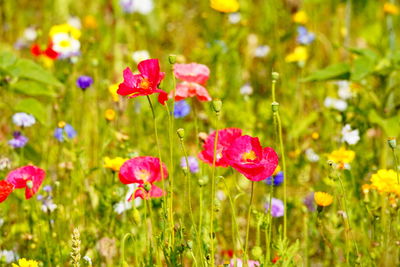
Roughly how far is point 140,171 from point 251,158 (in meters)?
0.24

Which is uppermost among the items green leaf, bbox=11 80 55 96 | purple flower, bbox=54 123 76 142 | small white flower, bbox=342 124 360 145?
Result: green leaf, bbox=11 80 55 96

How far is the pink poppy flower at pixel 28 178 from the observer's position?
4.79ft

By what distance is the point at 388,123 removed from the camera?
1.97 metres

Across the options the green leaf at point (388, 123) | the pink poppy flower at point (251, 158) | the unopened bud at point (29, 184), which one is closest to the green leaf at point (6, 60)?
the unopened bud at point (29, 184)

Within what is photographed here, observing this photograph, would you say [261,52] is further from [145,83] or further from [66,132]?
[145,83]

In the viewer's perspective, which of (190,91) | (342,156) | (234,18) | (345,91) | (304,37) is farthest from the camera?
(234,18)

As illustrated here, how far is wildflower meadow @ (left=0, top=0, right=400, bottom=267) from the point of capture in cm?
142

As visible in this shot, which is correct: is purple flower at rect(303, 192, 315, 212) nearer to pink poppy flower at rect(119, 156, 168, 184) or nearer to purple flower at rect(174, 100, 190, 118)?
purple flower at rect(174, 100, 190, 118)

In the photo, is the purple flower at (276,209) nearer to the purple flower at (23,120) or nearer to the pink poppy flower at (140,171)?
the pink poppy flower at (140,171)

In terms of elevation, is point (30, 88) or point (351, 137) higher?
point (30, 88)

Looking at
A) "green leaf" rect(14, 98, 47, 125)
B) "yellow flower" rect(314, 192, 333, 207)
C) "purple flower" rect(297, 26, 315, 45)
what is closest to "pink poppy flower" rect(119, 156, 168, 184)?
"yellow flower" rect(314, 192, 333, 207)

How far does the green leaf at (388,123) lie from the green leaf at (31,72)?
0.92 m

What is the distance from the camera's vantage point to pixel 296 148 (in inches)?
94.6

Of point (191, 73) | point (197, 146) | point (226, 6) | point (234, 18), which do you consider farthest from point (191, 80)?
point (234, 18)
